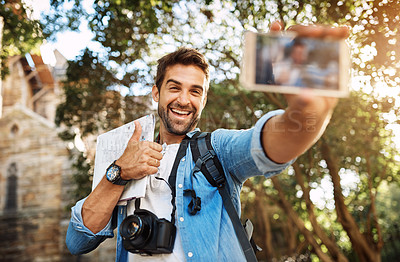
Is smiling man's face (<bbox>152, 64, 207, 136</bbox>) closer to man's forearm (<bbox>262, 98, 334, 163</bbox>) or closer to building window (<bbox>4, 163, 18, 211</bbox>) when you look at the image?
man's forearm (<bbox>262, 98, 334, 163</bbox>)

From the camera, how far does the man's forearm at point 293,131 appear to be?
45.7 inches

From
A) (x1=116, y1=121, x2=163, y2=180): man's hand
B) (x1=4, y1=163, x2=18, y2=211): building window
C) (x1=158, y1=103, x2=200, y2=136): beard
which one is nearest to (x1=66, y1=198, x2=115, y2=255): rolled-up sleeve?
(x1=116, y1=121, x2=163, y2=180): man's hand

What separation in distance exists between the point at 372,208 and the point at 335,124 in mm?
2951

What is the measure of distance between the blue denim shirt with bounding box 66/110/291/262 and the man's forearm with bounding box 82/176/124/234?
36mm

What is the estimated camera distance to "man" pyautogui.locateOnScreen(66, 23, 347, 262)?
1350mm

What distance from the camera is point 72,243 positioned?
2074 millimetres

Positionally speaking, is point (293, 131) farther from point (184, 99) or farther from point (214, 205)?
point (184, 99)

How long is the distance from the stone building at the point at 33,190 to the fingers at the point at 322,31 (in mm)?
15879

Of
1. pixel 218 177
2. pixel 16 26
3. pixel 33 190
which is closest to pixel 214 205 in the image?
pixel 218 177

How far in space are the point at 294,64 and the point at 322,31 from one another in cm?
14

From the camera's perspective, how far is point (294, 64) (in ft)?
3.62

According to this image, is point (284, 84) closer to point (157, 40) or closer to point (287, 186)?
point (157, 40)

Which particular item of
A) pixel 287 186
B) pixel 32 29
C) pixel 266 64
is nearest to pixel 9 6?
pixel 32 29

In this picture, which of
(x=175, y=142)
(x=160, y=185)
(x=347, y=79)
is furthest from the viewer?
(x=175, y=142)
